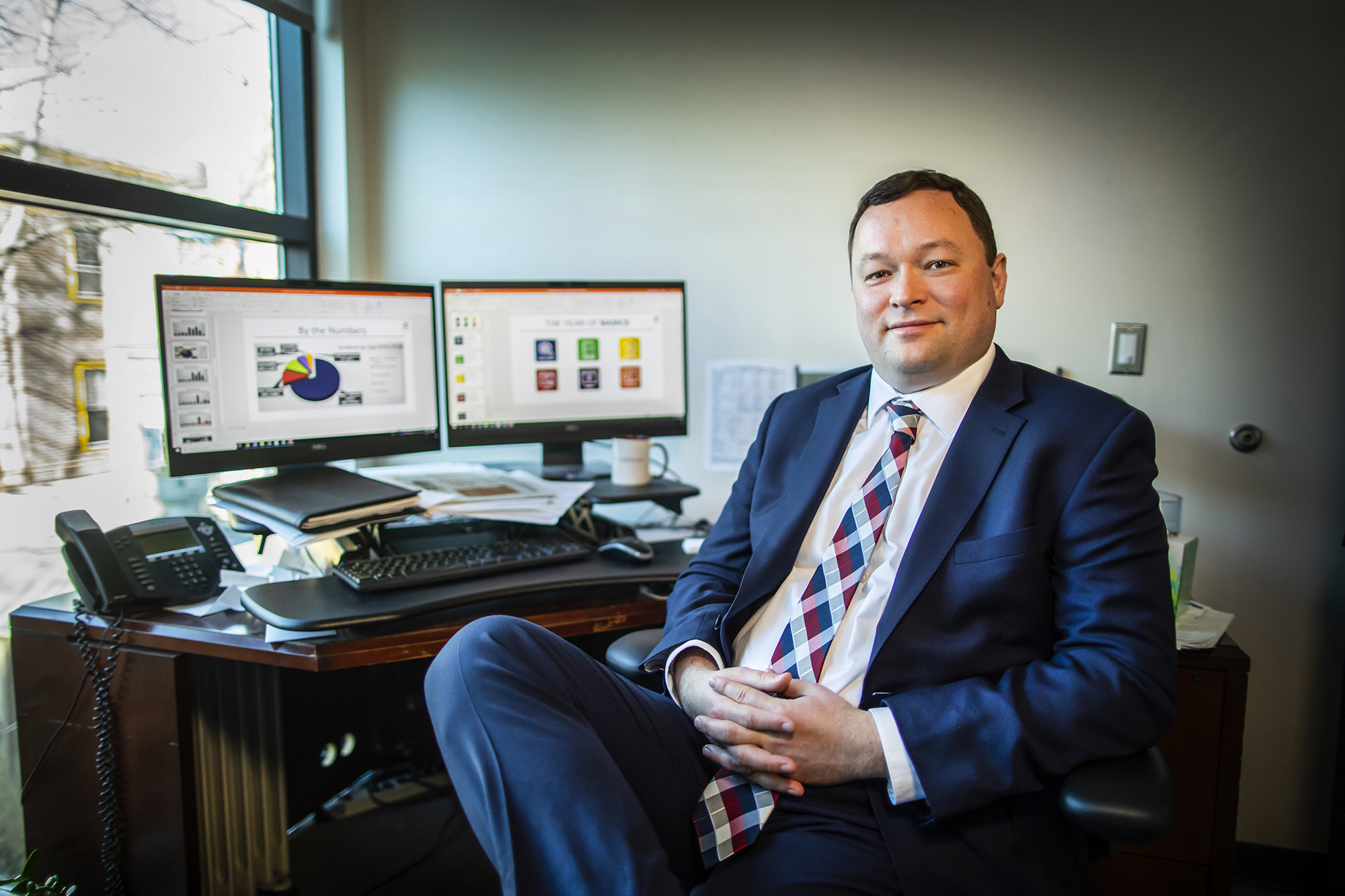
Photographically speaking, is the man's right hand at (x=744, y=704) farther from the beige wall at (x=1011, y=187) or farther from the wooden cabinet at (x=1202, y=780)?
the beige wall at (x=1011, y=187)

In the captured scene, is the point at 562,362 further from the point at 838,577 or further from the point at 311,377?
the point at 838,577

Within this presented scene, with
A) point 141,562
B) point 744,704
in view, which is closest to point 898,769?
point 744,704

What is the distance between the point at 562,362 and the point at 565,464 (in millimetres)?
268

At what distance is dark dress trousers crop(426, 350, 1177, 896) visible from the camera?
2.96 ft

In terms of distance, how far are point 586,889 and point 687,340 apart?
1.49 meters

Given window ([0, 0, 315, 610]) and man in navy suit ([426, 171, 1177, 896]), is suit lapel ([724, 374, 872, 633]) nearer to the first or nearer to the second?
man in navy suit ([426, 171, 1177, 896])

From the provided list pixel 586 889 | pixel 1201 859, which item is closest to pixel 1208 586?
pixel 1201 859

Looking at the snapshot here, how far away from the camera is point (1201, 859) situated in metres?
1.43

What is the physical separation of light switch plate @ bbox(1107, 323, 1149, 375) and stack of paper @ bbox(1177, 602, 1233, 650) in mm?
546

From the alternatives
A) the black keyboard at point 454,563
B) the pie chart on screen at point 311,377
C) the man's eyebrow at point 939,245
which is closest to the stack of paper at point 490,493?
the black keyboard at point 454,563

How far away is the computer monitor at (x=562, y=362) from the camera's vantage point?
179 centimetres

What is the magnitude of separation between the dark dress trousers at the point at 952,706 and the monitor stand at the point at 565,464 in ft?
2.61

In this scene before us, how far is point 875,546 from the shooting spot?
1184 millimetres

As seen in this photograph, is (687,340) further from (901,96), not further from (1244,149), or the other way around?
(1244,149)
